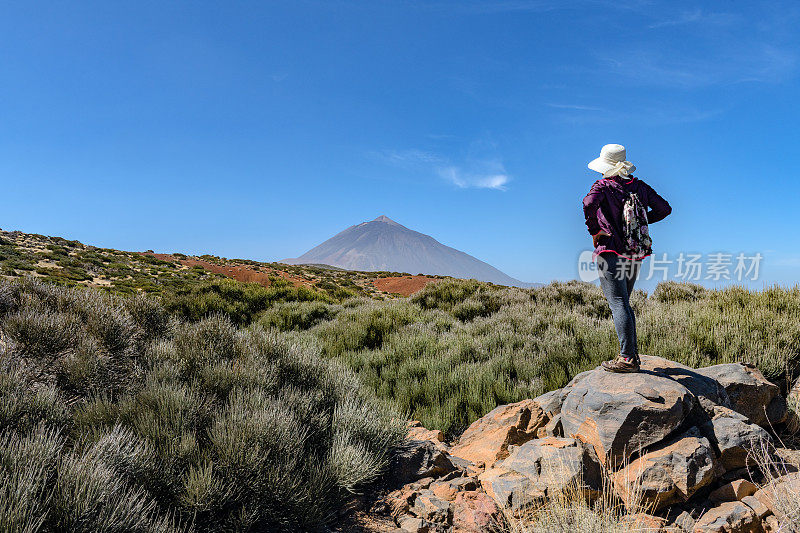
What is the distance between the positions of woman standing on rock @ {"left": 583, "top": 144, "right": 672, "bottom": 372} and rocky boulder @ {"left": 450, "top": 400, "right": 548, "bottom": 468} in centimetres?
107

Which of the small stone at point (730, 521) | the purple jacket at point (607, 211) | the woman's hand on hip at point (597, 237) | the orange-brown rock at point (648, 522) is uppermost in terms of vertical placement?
the purple jacket at point (607, 211)

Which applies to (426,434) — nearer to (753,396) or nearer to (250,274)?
(753,396)

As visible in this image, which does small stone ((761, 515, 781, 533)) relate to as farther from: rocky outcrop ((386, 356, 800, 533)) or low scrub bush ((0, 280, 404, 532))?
low scrub bush ((0, 280, 404, 532))

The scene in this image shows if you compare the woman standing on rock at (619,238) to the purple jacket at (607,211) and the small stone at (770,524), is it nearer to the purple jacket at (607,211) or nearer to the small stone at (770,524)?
the purple jacket at (607,211)

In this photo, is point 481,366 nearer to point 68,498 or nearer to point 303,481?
point 303,481

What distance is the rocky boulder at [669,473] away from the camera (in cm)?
331

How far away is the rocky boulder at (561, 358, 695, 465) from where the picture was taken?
142 inches

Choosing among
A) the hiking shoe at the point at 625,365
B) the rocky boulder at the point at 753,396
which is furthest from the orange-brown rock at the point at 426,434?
the rocky boulder at the point at 753,396

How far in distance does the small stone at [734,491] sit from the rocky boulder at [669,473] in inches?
5.3

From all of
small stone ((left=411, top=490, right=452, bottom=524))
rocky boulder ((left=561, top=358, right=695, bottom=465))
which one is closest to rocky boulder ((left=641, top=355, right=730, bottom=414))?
rocky boulder ((left=561, top=358, right=695, bottom=465))

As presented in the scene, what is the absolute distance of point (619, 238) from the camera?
14.3 feet

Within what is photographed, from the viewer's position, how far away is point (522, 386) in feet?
19.5

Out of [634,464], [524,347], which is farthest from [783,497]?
[524,347]

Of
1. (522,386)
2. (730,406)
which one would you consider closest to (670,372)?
(730,406)
